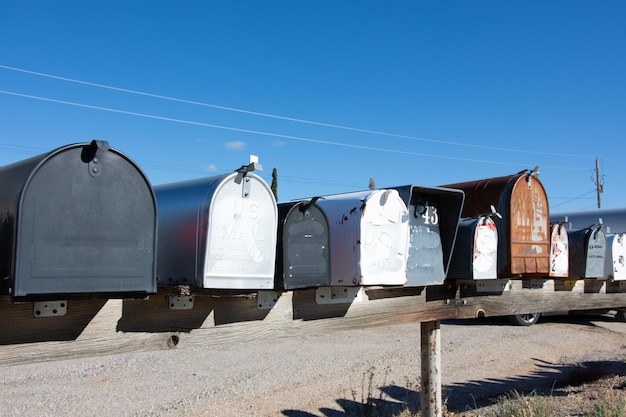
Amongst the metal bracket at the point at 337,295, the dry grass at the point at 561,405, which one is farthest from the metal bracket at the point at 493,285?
the metal bracket at the point at 337,295

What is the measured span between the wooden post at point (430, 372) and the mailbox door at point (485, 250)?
0.58m

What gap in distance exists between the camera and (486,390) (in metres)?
6.79

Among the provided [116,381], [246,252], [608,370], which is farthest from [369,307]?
[608,370]

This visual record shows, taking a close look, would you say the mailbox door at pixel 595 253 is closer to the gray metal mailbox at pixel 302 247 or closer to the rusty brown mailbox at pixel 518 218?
the rusty brown mailbox at pixel 518 218

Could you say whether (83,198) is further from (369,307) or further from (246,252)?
(369,307)

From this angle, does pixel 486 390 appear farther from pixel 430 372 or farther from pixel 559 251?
pixel 430 372

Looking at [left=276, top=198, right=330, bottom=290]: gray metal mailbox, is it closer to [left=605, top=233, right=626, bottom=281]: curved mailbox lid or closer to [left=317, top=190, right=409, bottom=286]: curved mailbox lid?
[left=317, top=190, right=409, bottom=286]: curved mailbox lid

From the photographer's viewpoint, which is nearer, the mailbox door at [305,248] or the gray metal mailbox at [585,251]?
the mailbox door at [305,248]

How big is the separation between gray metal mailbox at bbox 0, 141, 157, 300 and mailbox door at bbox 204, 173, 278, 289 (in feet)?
1.04

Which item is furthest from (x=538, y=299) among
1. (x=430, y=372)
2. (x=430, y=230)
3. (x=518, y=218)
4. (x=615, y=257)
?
(x=430, y=230)

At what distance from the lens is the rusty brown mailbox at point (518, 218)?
3738mm

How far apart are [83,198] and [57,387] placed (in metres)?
5.87

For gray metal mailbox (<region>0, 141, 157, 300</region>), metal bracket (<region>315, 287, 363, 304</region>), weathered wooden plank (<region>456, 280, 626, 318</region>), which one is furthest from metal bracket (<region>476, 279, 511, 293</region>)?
gray metal mailbox (<region>0, 141, 157, 300</region>)

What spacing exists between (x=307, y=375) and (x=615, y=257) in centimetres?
396
